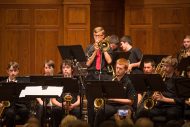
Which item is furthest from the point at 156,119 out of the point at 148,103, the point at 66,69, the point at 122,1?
the point at 122,1

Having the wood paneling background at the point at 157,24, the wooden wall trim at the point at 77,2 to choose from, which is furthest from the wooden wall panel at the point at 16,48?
the wood paneling background at the point at 157,24

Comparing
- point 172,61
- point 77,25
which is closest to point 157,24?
point 77,25

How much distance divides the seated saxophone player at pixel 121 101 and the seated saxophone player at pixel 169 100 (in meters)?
0.38

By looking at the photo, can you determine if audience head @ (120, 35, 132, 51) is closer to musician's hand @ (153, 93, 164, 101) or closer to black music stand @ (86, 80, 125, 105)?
musician's hand @ (153, 93, 164, 101)

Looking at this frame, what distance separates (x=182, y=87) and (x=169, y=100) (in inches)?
25.5

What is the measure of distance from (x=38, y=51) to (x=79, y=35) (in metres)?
1.13

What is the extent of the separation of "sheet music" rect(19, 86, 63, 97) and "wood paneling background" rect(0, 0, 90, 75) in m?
4.37

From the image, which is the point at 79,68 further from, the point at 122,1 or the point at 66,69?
the point at 122,1

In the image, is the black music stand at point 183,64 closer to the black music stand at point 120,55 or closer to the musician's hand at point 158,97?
the musician's hand at point 158,97

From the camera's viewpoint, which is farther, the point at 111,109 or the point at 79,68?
the point at 79,68

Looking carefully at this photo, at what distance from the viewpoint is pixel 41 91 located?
7.52 m

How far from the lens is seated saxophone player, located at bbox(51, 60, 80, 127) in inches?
326

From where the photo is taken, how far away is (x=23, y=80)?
845 cm

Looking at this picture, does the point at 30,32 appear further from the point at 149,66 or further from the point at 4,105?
the point at 149,66
